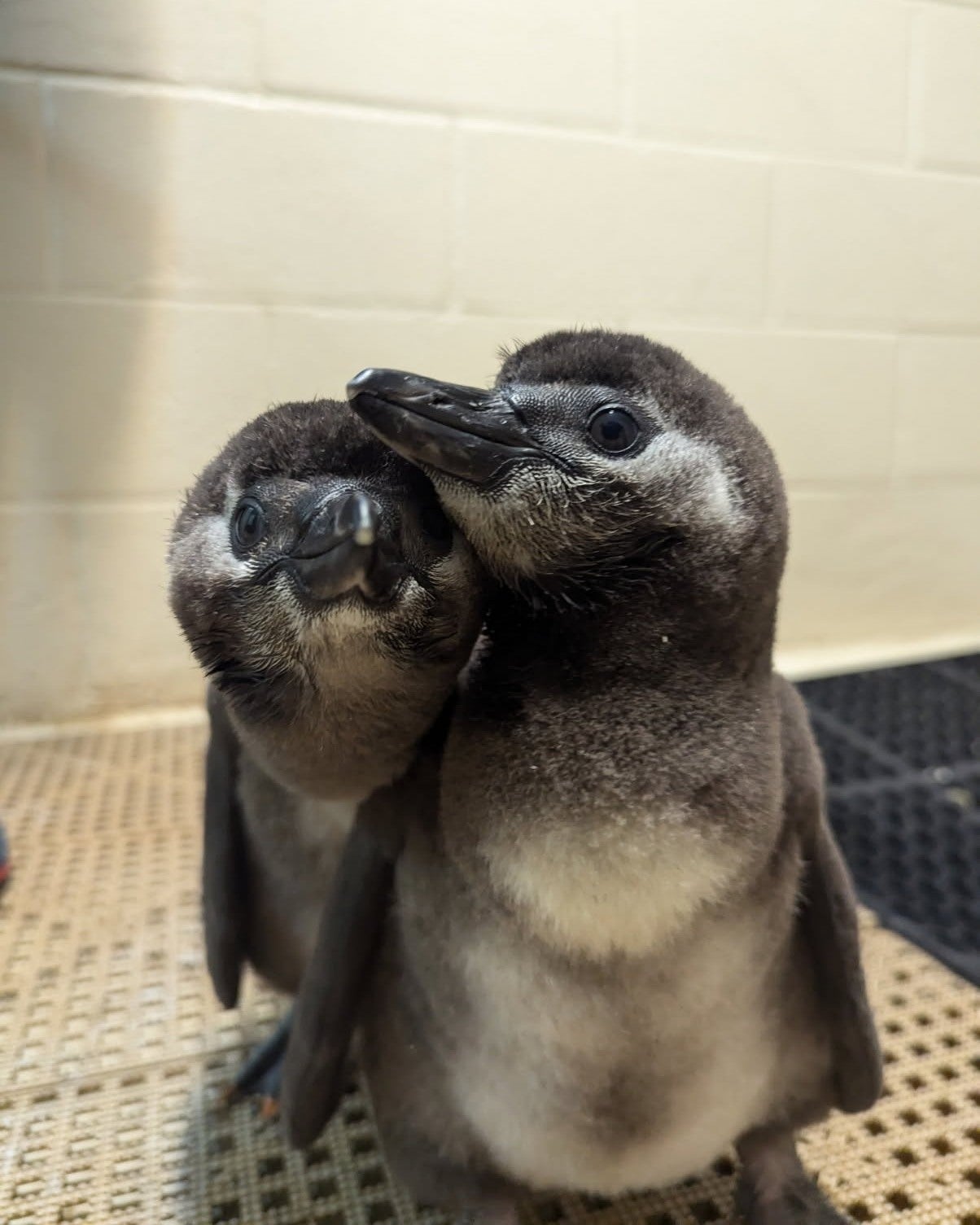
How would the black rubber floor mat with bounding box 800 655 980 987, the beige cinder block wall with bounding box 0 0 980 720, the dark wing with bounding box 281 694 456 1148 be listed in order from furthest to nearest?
the beige cinder block wall with bounding box 0 0 980 720, the black rubber floor mat with bounding box 800 655 980 987, the dark wing with bounding box 281 694 456 1148

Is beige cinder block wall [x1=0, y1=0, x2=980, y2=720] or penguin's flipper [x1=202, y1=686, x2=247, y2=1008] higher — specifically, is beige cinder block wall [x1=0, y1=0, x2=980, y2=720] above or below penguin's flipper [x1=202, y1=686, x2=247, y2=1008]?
above

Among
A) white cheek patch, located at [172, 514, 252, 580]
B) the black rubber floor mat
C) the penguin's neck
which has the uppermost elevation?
white cheek patch, located at [172, 514, 252, 580]

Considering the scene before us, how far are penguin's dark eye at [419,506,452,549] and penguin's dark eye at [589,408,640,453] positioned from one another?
0.25 feet

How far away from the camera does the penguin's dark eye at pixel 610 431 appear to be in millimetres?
461

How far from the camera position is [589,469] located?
45 centimetres

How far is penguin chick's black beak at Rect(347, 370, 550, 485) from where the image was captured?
44cm

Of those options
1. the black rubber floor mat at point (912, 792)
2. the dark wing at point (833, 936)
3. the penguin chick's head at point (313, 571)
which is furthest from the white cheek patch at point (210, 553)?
the black rubber floor mat at point (912, 792)

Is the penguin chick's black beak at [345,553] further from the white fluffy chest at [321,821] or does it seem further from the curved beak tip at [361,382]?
the white fluffy chest at [321,821]

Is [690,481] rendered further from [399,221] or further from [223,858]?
[399,221]

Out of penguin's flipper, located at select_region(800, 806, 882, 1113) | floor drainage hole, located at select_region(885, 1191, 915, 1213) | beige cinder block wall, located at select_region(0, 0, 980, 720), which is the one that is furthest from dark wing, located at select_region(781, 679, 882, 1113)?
beige cinder block wall, located at select_region(0, 0, 980, 720)

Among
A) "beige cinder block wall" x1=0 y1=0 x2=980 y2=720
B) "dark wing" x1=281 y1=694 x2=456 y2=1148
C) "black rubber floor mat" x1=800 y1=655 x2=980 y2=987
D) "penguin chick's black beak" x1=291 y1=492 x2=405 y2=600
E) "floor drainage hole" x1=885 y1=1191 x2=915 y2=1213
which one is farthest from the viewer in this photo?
"beige cinder block wall" x1=0 y1=0 x2=980 y2=720

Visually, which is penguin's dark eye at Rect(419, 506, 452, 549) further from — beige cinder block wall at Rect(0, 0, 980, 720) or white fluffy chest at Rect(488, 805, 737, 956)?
beige cinder block wall at Rect(0, 0, 980, 720)

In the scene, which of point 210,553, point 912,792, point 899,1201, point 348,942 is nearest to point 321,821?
point 348,942

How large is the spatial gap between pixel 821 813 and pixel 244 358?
3.35 ft
